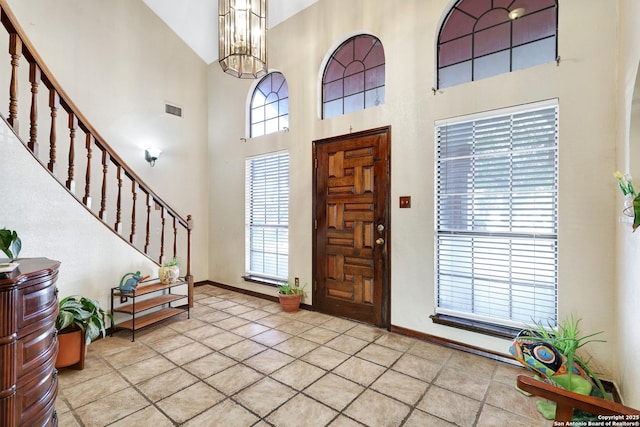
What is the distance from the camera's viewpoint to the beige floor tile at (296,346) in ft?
9.18

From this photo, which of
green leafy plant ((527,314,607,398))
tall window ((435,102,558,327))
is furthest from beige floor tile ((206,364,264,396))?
green leafy plant ((527,314,607,398))

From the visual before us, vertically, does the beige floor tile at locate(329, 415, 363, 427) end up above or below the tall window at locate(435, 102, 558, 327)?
below

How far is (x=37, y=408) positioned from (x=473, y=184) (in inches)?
132

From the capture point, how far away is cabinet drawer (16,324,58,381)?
4.54 feet

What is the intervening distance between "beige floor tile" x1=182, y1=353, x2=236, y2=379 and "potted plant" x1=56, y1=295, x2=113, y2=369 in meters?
0.81

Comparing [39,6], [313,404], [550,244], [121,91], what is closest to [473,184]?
[550,244]

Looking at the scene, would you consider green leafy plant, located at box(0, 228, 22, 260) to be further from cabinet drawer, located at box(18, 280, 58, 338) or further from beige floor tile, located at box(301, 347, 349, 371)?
beige floor tile, located at box(301, 347, 349, 371)

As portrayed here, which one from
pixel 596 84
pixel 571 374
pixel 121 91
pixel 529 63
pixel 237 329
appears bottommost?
pixel 237 329

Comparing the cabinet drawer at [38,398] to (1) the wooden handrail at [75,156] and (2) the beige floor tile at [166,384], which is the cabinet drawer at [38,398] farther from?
(1) the wooden handrail at [75,156]

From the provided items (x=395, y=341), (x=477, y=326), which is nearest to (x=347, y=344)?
(x=395, y=341)

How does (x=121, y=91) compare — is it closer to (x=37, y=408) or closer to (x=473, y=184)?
(x=37, y=408)

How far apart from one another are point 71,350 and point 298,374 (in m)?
1.81

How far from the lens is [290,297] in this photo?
153 inches

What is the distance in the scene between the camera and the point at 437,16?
2.97 metres
